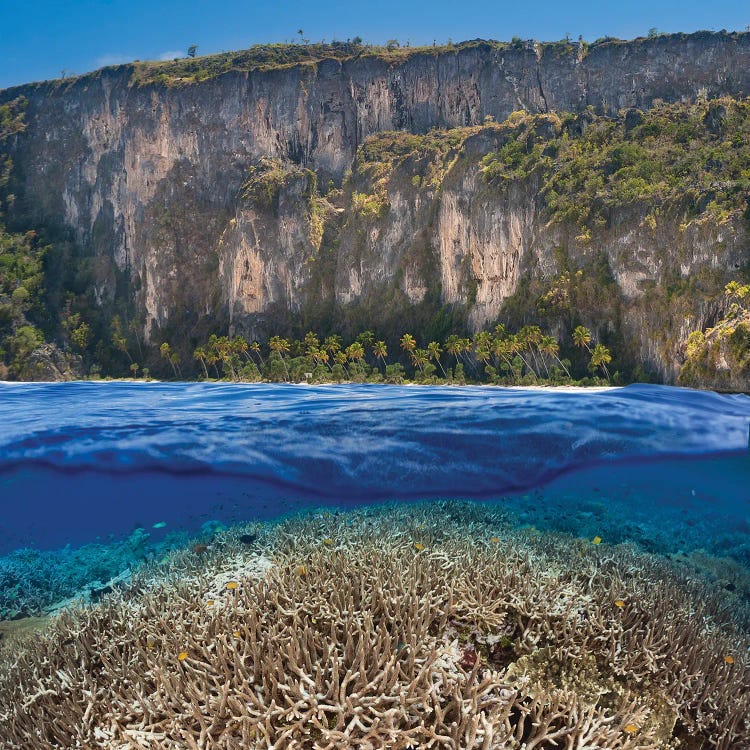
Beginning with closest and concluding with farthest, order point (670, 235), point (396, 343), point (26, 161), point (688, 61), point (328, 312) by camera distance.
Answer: point (670, 235)
point (396, 343)
point (328, 312)
point (688, 61)
point (26, 161)

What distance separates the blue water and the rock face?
211 feet

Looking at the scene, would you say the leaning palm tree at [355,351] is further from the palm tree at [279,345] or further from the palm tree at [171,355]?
the palm tree at [171,355]

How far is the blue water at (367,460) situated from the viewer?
28.6ft

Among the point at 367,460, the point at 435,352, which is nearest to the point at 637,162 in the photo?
the point at 435,352

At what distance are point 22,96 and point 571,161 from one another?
3512 inches

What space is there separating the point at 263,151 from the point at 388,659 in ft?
310

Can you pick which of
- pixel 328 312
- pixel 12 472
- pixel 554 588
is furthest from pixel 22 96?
pixel 554 588

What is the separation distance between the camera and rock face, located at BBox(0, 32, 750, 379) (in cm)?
7888

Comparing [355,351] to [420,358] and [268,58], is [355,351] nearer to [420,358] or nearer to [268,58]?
[420,358]

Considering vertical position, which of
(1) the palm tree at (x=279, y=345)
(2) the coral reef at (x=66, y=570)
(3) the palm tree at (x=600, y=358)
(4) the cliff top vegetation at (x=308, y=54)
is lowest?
(3) the palm tree at (x=600, y=358)

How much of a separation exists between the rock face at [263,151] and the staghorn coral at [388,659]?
69847 mm

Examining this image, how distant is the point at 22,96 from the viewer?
98.2 metres

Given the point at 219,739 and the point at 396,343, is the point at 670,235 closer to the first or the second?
the point at 396,343

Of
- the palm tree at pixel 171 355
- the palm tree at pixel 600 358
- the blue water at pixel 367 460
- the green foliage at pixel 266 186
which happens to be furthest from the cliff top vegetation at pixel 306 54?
the blue water at pixel 367 460
